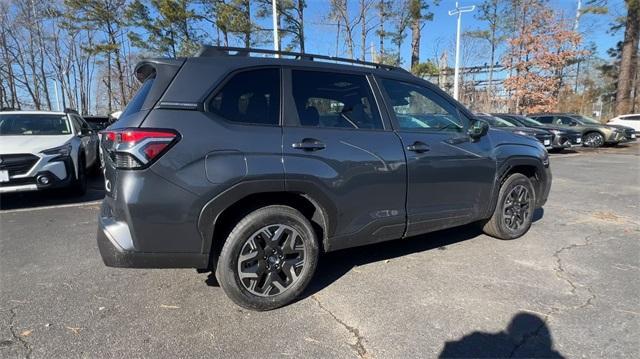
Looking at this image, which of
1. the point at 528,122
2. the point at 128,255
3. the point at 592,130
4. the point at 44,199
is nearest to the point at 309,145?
the point at 128,255

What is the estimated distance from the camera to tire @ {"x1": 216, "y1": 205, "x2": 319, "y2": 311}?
115 inches

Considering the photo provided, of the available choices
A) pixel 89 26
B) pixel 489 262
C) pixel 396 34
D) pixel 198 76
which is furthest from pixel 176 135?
pixel 89 26

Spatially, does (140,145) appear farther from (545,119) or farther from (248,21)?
(248,21)

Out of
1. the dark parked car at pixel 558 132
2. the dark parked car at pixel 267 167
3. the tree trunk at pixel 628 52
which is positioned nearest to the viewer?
the dark parked car at pixel 267 167

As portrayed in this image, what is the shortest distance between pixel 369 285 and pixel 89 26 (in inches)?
1166

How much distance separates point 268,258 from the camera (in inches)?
121

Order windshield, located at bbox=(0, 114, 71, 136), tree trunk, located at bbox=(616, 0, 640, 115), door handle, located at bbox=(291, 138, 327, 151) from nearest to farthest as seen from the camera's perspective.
Result: door handle, located at bbox=(291, 138, 327, 151), windshield, located at bbox=(0, 114, 71, 136), tree trunk, located at bbox=(616, 0, 640, 115)

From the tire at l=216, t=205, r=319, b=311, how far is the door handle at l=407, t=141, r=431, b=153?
118 centimetres

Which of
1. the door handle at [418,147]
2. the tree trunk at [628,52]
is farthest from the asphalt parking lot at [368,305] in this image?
the tree trunk at [628,52]

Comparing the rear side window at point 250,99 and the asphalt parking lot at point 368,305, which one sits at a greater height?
the rear side window at point 250,99

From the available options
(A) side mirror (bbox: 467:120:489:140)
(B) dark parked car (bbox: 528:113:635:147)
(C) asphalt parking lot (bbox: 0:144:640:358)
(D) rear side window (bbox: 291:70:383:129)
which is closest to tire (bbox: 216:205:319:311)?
(C) asphalt parking lot (bbox: 0:144:640:358)

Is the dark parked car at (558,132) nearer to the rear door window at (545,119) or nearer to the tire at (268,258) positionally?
the rear door window at (545,119)

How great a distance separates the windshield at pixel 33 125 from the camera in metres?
7.22

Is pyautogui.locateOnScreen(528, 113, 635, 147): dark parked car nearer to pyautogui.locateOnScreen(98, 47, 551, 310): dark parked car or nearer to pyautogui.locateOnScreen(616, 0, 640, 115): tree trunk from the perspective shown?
pyautogui.locateOnScreen(616, 0, 640, 115): tree trunk
